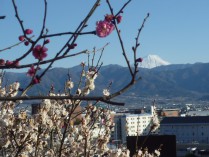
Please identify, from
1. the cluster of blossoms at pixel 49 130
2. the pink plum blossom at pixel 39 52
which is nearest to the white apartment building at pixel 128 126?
the cluster of blossoms at pixel 49 130

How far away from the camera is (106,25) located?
7.50ft

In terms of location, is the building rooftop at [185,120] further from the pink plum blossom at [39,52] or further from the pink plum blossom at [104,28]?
the pink plum blossom at [39,52]

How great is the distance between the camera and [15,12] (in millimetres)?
2150

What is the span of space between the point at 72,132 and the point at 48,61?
4.36 metres

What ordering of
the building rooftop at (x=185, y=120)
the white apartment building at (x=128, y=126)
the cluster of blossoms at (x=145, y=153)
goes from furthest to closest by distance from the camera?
the building rooftop at (x=185, y=120)
the white apartment building at (x=128, y=126)
the cluster of blossoms at (x=145, y=153)

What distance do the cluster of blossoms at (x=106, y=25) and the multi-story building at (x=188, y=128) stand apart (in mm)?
108242

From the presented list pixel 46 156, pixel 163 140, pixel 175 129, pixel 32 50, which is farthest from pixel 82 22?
pixel 175 129

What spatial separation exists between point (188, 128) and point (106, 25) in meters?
111

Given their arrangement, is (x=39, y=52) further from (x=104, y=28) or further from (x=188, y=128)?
(x=188, y=128)

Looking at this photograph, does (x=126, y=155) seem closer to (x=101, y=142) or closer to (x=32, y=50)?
(x=101, y=142)

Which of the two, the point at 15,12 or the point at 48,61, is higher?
the point at 15,12

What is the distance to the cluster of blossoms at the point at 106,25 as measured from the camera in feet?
7.21

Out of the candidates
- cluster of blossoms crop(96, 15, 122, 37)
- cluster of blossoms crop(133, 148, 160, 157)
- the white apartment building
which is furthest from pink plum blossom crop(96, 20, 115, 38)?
cluster of blossoms crop(133, 148, 160, 157)

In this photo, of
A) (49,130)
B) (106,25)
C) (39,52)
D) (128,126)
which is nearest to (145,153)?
(128,126)
